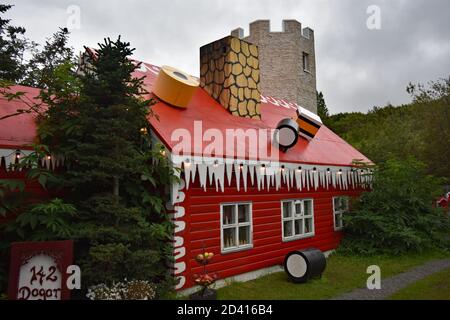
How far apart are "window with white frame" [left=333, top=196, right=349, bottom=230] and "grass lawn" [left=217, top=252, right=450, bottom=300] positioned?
1.59 m

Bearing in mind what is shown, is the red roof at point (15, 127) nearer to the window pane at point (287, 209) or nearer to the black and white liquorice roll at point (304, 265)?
the black and white liquorice roll at point (304, 265)

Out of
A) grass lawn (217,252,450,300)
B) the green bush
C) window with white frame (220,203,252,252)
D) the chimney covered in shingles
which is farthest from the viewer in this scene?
the green bush

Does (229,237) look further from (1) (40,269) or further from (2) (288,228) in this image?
(1) (40,269)

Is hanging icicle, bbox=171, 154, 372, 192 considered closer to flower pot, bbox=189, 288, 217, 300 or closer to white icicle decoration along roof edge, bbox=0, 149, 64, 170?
white icicle decoration along roof edge, bbox=0, 149, 64, 170

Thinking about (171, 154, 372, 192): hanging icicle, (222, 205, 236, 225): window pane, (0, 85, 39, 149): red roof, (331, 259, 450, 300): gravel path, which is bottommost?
(331, 259, 450, 300): gravel path

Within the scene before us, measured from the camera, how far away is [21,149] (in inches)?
259

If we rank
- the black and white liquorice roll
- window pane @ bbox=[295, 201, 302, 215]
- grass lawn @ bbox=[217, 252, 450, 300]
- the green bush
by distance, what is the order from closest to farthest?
grass lawn @ bbox=[217, 252, 450, 300] → the black and white liquorice roll → window pane @ bbox=[295, 201, 302, 215] → the green bush

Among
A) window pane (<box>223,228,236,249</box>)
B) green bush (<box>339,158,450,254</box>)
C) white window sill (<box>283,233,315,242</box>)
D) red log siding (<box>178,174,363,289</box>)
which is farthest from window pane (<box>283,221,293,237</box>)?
green bush (<box>339,158,450,254</box>)

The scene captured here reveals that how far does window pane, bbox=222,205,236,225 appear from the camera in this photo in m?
8.66

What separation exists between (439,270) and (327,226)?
11.4 feet

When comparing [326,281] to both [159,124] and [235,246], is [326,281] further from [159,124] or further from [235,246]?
[159,124]

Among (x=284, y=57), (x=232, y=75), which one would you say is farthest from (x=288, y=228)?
(x=284, y=57)

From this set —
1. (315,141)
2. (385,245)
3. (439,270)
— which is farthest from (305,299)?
(315,141)

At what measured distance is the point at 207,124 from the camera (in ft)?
30.3
